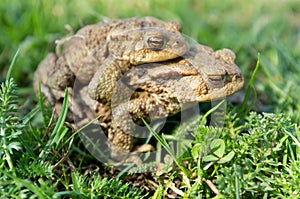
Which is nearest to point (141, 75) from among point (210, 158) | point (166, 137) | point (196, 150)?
point (166, 137)

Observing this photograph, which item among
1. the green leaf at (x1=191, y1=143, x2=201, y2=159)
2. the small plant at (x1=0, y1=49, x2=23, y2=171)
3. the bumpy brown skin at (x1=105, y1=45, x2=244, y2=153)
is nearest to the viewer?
the small plant at (x1=0, y1=49, x2=23, y2=171)

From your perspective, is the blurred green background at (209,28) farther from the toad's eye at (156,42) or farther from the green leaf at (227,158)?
the toad's eye at (156,42)

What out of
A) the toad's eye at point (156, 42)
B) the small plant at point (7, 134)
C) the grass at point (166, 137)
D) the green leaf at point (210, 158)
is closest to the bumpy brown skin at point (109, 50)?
the toad's eye at point (156, 42)

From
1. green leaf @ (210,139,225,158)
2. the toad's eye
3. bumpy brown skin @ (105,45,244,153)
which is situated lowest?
green leaf @ (210,139,225,158)

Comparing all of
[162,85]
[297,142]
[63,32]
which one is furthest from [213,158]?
[63,32]

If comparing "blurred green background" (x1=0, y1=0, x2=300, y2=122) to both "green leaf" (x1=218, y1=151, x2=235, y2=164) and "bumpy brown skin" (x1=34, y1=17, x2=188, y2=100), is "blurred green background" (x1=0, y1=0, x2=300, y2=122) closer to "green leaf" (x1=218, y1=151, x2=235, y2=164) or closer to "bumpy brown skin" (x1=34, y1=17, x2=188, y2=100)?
"bumpy brown skin" (x1=34, y1=17, x2=188, y2=100)

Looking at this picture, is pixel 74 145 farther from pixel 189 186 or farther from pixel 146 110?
pixel 189 186

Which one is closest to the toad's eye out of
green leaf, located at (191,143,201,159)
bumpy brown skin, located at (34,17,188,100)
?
bumpy brown skin, located at (34,17,188,100)
